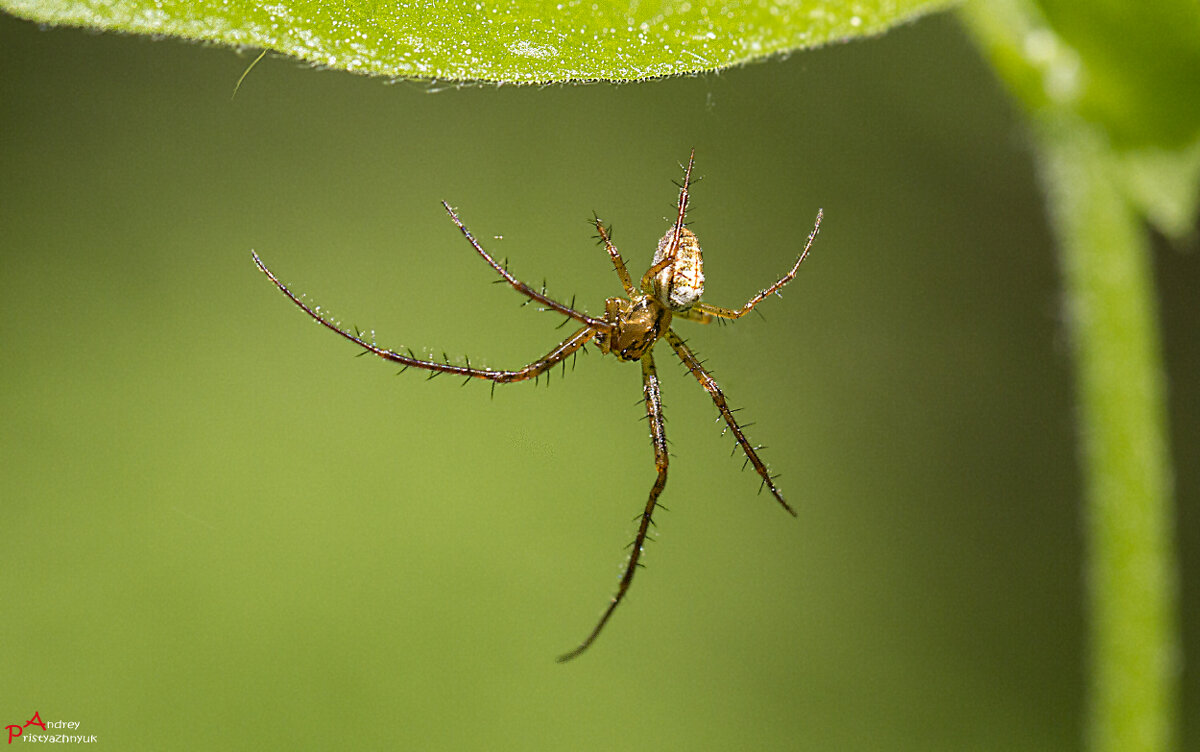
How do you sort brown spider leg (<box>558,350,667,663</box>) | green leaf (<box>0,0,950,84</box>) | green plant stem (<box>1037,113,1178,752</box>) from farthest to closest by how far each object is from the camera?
brown spider leg (<box>558,350,667,663</box>) → green plant stem (<box>1037,113,1178,752</box>) → green leaf (<box>0,0,950,84</box>)

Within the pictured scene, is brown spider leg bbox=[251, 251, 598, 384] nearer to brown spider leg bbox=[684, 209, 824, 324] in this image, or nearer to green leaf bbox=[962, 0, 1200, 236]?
brown spider leg bbox=[684, 209, 824, 324]

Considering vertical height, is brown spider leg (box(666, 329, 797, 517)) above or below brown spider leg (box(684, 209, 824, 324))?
below

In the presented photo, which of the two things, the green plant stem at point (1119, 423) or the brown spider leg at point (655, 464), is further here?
the brown spider leg at point (655, 464)

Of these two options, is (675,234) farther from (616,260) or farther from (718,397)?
(718,397)

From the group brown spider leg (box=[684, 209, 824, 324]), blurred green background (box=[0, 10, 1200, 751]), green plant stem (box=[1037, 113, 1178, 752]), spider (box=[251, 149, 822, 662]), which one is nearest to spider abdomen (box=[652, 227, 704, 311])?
spider (box=[251, 149, 822, 662])

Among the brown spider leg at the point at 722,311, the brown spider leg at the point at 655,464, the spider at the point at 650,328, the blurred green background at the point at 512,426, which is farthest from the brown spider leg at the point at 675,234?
the blurred green background at the point at 512,426

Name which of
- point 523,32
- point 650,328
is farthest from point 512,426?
point 523,32

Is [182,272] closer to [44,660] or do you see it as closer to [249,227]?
[249,227]

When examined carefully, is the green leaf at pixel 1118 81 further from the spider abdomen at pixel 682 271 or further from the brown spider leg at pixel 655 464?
the brown spider leg at pixel 655 464
